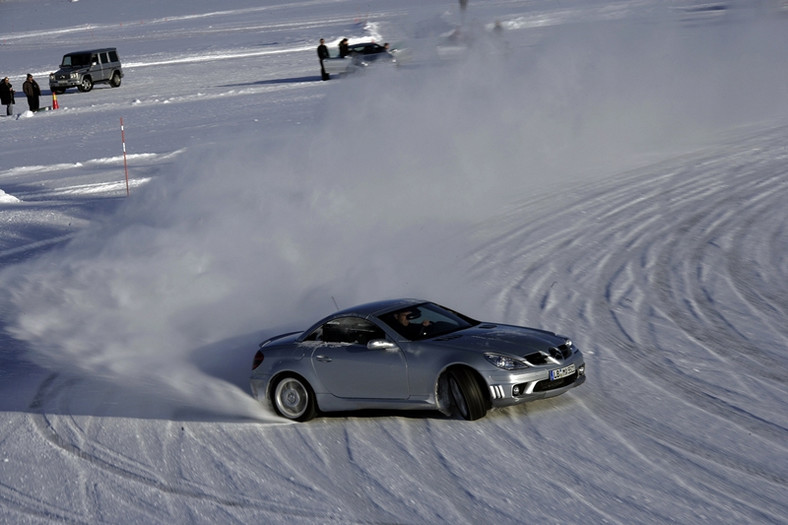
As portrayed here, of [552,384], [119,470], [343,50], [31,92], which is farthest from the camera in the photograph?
[343,50]

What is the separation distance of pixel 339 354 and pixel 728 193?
499 inches

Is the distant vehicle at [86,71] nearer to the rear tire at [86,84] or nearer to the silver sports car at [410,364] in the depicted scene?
the rear tire at [86,84]

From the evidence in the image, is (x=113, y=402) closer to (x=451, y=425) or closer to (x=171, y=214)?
(x=451, y=425)

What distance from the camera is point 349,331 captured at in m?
9.75

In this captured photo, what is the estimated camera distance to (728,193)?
1980 cm

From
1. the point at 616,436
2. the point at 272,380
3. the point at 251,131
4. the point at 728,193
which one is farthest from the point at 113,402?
the point at 251,131

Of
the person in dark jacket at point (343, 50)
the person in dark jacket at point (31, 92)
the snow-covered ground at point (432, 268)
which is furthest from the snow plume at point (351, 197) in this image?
the person in dark jacket at point (31, 92)

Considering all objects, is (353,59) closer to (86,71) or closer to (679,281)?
(86,71)

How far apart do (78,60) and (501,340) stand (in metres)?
38.0

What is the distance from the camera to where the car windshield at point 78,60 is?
4272 cm

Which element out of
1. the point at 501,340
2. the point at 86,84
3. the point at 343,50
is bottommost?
the point at 501,340

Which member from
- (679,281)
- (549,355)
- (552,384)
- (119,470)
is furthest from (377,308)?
(679,281)

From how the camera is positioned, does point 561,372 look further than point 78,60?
No

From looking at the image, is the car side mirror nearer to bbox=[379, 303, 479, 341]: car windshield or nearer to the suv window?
bbox=[379, 303, 479, 341]: car windshield
